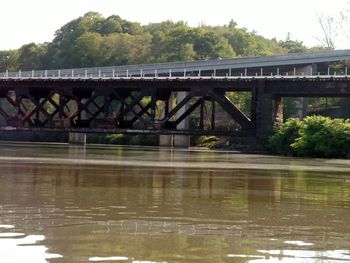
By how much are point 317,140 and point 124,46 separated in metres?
90.1

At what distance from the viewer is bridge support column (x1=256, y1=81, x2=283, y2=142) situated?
57.4m

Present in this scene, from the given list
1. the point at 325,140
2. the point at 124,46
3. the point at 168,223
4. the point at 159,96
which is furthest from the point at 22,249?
the point at 124,46

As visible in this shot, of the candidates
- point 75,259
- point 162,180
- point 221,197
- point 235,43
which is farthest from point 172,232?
point 235,43

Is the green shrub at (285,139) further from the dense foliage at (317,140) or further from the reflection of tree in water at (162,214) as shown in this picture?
the reflection of tree in water at (162,214)

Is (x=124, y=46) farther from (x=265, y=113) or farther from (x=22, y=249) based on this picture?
(x=22, y=249)

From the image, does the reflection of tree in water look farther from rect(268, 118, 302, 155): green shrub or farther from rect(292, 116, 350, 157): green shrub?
rect(268, 118, 302, 155): green shrub

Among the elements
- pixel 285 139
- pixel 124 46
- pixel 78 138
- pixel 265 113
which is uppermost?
pixel 124 46

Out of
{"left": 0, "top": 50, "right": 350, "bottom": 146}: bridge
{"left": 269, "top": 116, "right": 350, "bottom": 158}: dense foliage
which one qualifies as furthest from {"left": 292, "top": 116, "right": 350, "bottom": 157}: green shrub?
{"left": 0, "top": 50, "right": 350, "bottom": 146}: bridge

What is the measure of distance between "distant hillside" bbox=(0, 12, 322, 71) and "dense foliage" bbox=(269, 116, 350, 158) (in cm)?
6948

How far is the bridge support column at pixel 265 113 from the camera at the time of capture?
5741 centimetres

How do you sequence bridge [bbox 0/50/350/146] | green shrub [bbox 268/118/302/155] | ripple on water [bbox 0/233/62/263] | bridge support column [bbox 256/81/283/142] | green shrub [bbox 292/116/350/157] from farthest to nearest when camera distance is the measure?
bridge support column [bbox 256/81/283/142], bridge [bbox 0/50/350/146], green shrub [bbox 268/118/302/155], green shrub [bbox 292/116/350/157], ripple on water [bbox 0/233/62/263]

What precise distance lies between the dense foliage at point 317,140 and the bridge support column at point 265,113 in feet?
10.9

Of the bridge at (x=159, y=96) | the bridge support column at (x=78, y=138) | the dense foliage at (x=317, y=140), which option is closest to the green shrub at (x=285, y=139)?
the dense foliage at (x=317, y=140)

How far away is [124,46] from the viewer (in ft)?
446
